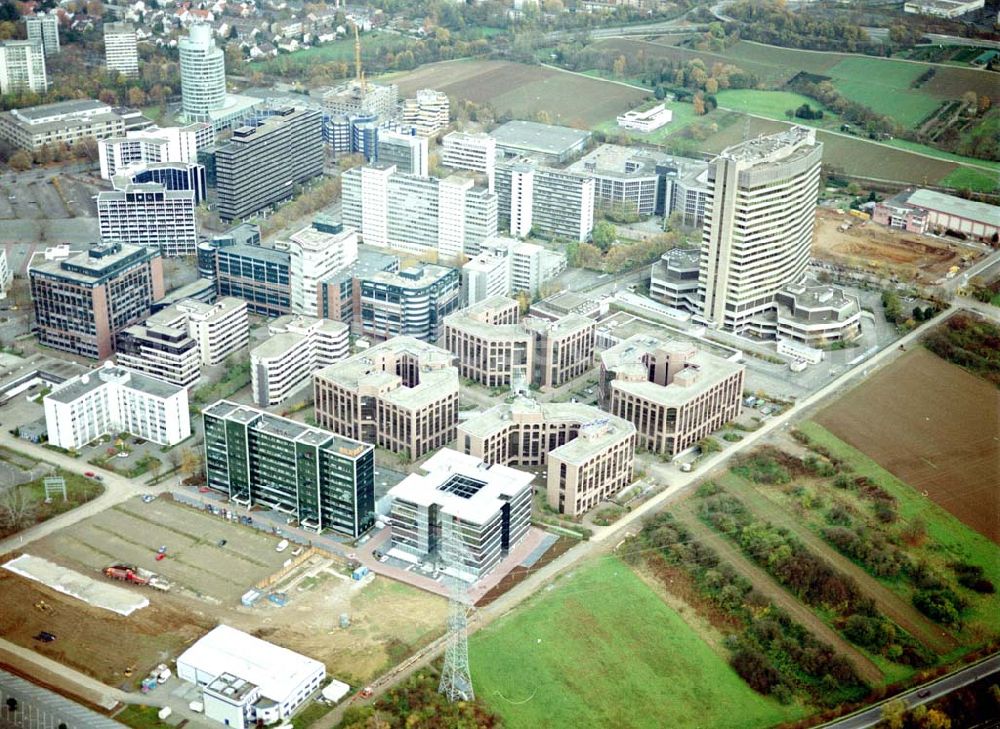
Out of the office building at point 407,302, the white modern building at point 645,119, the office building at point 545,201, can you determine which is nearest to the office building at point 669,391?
the office building at point 407,302

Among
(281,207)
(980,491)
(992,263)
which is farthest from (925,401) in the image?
(281,207)

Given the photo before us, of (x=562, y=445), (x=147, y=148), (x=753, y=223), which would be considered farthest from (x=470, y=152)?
(x=562, y=445)

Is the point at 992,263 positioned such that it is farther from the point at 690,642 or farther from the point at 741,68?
the point at 690,642

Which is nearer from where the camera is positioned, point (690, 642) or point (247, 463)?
point (690, 642)

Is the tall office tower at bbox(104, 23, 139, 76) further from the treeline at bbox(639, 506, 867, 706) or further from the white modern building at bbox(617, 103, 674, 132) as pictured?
the treeline at bbox(639, 506, 867, 706)

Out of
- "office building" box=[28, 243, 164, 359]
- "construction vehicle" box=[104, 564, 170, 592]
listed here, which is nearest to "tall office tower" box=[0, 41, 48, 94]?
"office building" box=[28, 243, 164, 359]

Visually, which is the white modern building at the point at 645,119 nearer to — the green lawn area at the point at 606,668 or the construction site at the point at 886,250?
the construction site at the point at 886,250

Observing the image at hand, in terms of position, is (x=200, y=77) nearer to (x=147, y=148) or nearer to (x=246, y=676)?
(x=147, y=148)
